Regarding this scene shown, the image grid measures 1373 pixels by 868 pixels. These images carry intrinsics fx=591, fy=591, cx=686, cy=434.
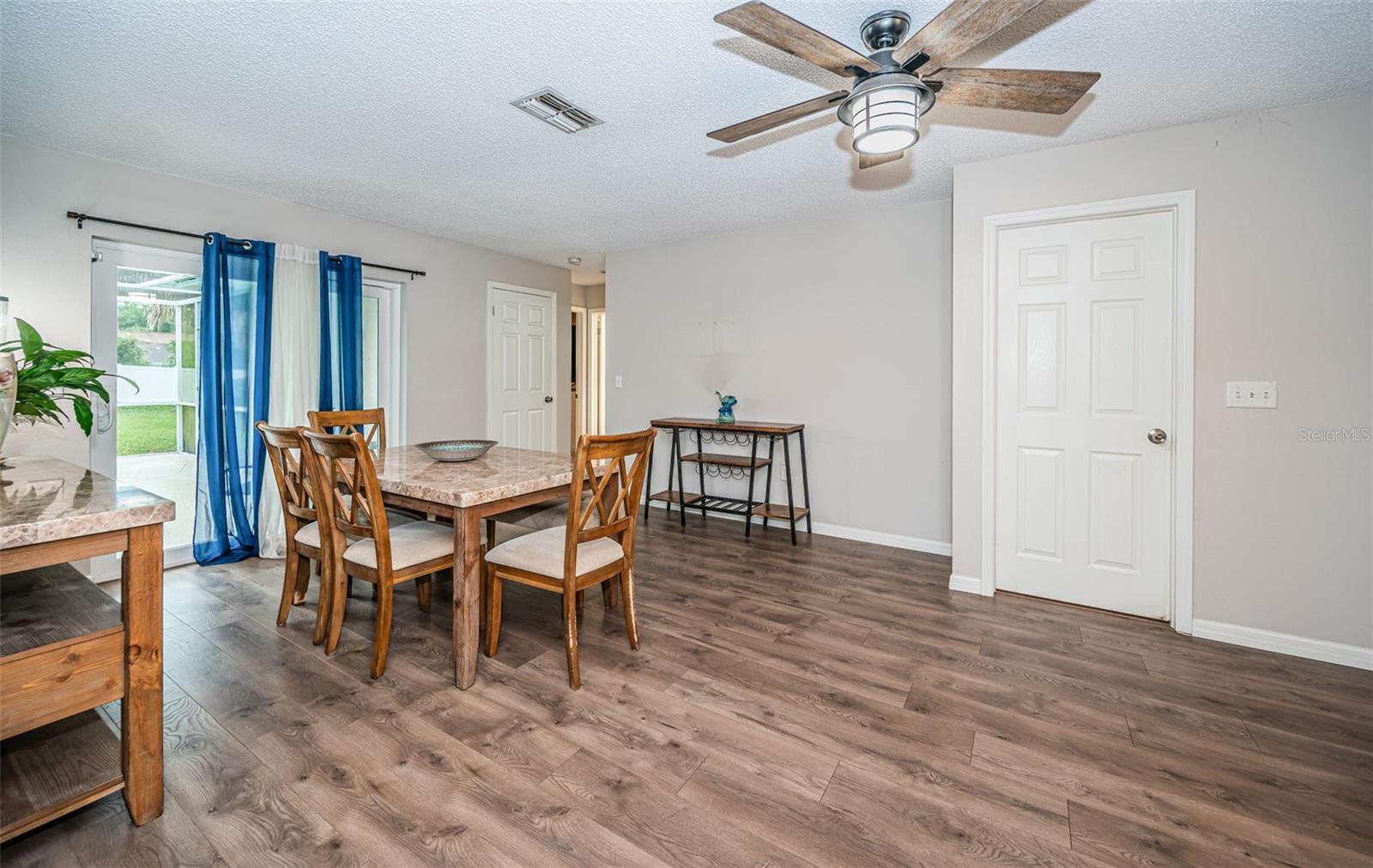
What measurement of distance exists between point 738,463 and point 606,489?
6.54ft

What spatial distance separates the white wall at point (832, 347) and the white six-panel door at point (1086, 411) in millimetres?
720

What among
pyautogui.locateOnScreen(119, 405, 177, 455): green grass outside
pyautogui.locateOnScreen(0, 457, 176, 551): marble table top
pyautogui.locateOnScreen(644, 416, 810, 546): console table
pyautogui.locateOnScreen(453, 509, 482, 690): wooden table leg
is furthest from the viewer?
pyautogui.locateOnScreen(644, 416, 810, 546): console table

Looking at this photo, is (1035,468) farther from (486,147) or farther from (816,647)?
(486,147)

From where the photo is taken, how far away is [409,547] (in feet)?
7.58

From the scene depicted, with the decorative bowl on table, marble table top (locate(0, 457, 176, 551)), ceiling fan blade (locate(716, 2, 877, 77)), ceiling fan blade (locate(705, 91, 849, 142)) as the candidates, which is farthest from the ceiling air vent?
marble table top (locate(0, 457, 176, 551))

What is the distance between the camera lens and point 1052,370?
10.0 feet

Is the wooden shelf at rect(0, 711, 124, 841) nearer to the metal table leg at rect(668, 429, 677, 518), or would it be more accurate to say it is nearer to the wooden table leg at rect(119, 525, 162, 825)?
the wooden table leg at rect(119, 525, 162, 825)

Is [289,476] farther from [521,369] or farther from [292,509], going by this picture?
[521,369]

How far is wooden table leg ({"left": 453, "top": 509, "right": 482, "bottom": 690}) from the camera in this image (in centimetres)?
204

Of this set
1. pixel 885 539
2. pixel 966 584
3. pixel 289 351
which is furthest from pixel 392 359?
pixel 966 584

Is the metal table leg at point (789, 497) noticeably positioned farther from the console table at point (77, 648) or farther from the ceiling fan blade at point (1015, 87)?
the console table at point (77, 648)

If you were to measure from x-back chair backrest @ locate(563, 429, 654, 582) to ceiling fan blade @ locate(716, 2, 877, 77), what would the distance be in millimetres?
1251

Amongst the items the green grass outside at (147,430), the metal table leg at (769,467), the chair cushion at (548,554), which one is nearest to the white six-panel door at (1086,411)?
the metal table leg at (769,467)

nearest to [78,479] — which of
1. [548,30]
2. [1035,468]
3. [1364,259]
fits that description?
[548,30]
